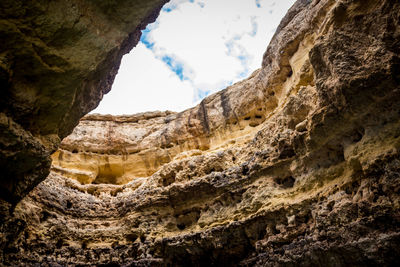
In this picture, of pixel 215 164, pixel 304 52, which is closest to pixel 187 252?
pixel 215 164

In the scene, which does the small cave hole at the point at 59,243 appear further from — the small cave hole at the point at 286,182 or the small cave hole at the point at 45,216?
the small cave hole at the point at 286,182

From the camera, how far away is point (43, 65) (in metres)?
7.83

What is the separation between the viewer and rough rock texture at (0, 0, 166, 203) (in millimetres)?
7270

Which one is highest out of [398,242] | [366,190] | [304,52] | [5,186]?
[304,52]

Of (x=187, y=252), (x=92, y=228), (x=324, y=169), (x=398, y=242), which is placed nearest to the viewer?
(x=398, y=242)

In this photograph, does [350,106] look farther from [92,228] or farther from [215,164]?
[92,228]

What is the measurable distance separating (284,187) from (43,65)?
25.5 feet

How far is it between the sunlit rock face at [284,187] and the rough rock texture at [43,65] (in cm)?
221

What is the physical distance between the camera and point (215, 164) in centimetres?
1295

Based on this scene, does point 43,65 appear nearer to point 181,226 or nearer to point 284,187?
point 181,226

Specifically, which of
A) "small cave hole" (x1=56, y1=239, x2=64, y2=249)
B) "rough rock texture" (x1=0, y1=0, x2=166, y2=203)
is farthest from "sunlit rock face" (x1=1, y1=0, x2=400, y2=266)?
"rough rock texture" (x1=0, y1=0, x2=166, y2=203)

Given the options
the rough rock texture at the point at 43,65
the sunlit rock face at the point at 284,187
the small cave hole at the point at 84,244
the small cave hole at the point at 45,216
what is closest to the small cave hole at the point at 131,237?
the sunlit rock face at the point at 284,187

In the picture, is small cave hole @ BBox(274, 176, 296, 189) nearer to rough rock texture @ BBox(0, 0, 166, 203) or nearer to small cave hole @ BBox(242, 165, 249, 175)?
small cave hole @ BBox(242, 165, 249, 175)

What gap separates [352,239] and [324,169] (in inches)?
94.8
